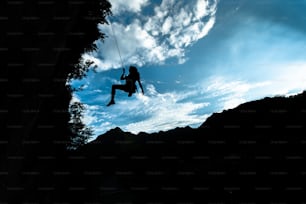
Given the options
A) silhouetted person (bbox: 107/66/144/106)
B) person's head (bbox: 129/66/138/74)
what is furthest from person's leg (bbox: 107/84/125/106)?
person's head (bbox: 129/66/138/74)

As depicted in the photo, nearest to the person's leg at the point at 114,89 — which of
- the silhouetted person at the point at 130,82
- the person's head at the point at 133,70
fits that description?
the silhouetted person at the point at 130,82

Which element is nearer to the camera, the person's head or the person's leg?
the person's head

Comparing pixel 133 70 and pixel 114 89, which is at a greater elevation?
pixel 133 70

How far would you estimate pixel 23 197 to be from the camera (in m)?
4.55

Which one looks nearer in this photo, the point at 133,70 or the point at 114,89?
the point at 133,70

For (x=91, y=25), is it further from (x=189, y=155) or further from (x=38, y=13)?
(x=189, y=155)

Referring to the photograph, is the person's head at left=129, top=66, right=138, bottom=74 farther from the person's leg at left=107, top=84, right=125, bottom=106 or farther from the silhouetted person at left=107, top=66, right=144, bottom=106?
the person's leg at left=107, top=84, right=125, bottom=106

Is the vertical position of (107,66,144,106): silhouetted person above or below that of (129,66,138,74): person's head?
below

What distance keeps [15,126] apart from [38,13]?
211cm

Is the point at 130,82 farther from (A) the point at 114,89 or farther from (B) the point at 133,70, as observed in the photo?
(A) the point at 114,89

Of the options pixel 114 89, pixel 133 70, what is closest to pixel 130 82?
pixel 133 70

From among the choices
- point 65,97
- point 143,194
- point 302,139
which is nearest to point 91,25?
point 65,97

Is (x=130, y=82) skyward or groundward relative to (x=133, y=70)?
groundward

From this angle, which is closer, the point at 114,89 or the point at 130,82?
the point at 130,82
